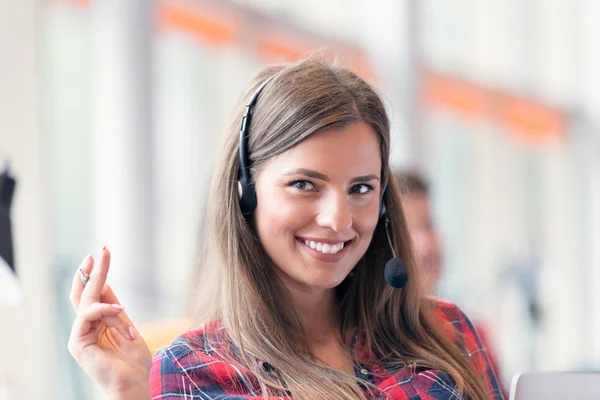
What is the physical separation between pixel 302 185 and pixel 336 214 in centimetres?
9

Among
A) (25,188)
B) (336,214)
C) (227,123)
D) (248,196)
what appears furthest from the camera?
(25,188)

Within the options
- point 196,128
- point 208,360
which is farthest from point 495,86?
point 208,360

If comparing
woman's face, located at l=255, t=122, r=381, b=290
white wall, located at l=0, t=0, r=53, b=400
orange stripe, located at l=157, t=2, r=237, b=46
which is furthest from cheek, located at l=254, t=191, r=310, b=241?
orange stripe, located at l=157, t=2, r=237, b=46

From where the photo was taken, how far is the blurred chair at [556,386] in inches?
52.0

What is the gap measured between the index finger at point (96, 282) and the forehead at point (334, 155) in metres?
0.38

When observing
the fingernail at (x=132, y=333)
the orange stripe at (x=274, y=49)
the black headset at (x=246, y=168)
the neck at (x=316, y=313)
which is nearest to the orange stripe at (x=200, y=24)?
the orange stripe at (x=274, y=49)

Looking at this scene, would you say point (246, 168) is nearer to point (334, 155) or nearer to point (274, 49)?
point (334, 155)

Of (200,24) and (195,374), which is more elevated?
(200,24)

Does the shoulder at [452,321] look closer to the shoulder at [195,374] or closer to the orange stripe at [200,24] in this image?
the shoulder at [195,374]

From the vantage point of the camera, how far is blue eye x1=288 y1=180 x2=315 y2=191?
5.06ft

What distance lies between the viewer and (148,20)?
Answer: 327cm

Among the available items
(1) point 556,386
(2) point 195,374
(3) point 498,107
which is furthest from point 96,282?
(3) point 498,107

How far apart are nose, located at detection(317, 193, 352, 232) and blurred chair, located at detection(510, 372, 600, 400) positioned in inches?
16.4

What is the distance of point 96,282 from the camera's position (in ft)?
4.54
